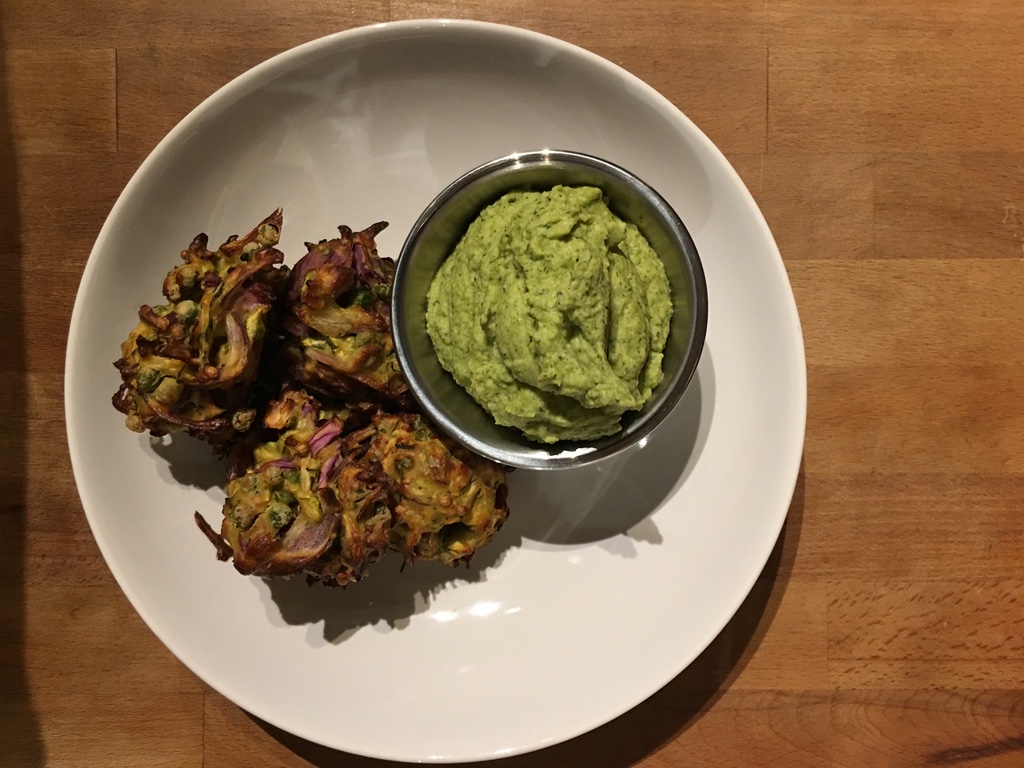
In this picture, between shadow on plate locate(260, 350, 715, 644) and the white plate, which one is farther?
shadow on plate locate(260, 350, 715, 644)

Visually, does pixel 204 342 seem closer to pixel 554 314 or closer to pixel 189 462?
pixel 189 462

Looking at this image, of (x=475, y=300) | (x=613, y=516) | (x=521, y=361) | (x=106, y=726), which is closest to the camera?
(x=521, y=361)

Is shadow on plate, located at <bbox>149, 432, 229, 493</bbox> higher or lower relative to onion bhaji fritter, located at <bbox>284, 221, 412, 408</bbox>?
lower

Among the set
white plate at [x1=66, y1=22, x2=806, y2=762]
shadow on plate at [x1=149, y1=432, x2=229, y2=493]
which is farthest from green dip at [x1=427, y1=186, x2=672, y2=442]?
shadow on plate at [x1=149, y1=432, x2=229, y2=493]

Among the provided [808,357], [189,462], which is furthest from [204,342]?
[808,357]

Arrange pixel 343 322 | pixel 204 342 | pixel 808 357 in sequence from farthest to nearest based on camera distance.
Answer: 1. pixel 808 357
2. pixel 343 322
3. pixel 204 342

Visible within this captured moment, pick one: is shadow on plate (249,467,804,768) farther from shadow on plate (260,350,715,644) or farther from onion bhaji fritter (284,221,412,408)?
onion bhaji fritter (284,221,412,408)

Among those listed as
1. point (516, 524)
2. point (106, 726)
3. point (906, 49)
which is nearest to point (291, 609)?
point (516, 524)

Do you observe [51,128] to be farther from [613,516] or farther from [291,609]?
[613,516]
